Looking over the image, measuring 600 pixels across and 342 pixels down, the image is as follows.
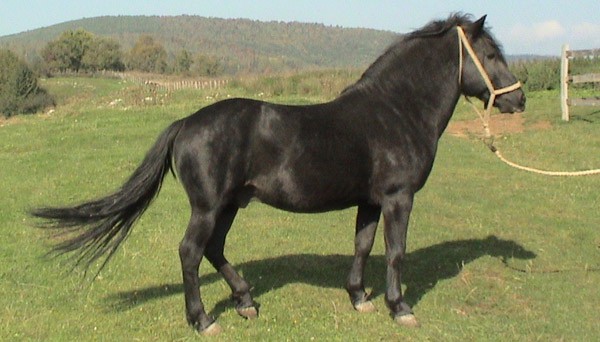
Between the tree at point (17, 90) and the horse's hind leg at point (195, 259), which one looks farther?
the tree at point (17, 90)

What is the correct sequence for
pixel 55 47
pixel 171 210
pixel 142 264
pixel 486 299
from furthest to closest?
pixel 55 47
pixel 171 210
pixel 142 264
pixel 486 299

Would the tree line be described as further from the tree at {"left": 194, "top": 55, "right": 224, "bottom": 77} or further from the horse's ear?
the horse's ear

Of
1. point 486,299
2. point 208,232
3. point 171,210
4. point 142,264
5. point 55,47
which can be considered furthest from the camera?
point 55,47

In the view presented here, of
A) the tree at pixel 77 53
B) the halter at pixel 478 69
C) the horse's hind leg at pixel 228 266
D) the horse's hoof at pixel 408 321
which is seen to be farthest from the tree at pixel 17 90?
the horse's hoof at pixel 408 321

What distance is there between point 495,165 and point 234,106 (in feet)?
34.4

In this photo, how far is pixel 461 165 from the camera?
15.3 meters

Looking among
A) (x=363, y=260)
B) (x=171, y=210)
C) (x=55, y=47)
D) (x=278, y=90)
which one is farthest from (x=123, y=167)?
(x=55, y=47)

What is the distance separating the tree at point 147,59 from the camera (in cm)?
9331

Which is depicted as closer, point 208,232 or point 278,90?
point 208,232

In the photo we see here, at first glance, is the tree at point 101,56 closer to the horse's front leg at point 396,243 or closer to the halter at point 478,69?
the halter at point 478,69

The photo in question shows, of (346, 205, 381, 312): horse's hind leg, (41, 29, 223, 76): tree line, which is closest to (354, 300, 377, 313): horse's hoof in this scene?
(346, 205, 381, 312): horse's hind leg

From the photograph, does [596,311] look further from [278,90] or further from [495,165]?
[278,90]

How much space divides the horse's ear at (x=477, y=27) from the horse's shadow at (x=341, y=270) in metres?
2.48

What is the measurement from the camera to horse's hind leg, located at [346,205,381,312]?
6.38 metres
